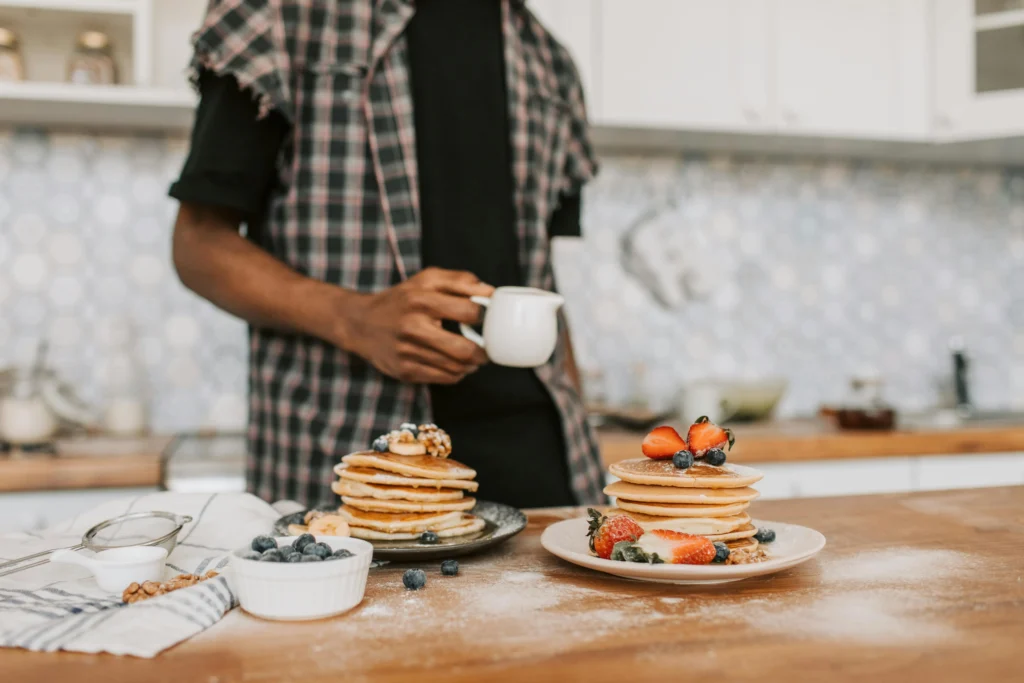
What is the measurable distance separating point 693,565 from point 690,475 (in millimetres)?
107

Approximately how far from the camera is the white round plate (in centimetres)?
75

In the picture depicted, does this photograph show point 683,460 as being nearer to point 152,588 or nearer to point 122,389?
point 152,588

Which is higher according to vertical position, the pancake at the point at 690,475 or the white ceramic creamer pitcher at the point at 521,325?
the white ceramic creamer pitcher at the point at 521,325

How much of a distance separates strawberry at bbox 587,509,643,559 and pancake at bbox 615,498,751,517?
27 millimetres

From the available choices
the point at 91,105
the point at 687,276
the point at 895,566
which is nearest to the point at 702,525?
the point at 895,566

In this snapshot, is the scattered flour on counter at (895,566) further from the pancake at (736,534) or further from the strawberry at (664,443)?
the strawberry at (664,443)

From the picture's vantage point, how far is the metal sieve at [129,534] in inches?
31.5

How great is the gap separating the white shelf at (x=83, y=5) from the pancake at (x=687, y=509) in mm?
1915

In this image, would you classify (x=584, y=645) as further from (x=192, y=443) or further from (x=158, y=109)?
(x=158, y=109)

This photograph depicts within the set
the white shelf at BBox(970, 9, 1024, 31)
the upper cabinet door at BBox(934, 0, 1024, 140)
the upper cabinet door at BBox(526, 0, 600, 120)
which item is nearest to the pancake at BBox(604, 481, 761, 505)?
the upper cabinet door at BBox(526, 0, 600, 120)

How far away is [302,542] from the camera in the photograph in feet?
2.37

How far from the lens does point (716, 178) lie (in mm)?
2955

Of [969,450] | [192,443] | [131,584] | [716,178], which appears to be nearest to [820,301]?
[716,178]

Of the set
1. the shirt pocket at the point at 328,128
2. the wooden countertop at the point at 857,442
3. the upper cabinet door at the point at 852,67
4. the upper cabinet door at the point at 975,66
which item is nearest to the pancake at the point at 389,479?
the shirt pocket at the point at 328,128
